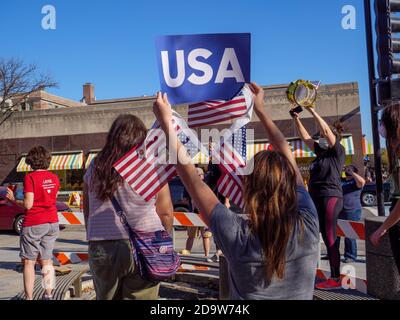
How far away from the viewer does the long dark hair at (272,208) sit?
204cm

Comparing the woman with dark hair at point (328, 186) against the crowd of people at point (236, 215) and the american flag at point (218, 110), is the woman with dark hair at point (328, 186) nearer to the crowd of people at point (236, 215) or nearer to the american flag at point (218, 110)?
the crowd of people at point (236, 215)

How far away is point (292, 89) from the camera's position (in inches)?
165

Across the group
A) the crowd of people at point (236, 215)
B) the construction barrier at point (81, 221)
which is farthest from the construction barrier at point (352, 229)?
the construction barrier at point (81, 221)

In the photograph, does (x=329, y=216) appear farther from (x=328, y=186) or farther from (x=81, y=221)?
(x=81, y=221)

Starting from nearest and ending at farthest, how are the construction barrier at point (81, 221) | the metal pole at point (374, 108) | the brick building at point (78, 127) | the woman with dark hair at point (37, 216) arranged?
the woman with dark hair at point (37, 216)
the metal pole at point (374, 108)
the construction barrier at point (81, 221)
the brick building at point (78, 127)

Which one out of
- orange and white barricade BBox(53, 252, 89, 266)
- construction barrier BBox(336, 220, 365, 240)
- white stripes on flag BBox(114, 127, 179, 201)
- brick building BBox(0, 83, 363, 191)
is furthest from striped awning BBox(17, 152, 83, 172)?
white stripes on flag BBox(114, 127, 179, 201)

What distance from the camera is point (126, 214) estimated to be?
3.07m

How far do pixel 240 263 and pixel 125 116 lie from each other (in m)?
1.52

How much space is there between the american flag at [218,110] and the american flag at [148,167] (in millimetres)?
402

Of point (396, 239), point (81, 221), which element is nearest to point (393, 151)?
point (396, 239)

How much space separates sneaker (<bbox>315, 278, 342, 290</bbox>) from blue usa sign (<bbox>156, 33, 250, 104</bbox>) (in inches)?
114

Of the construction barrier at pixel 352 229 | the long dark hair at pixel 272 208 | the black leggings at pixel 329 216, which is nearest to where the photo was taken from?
the long dark hair at pixel 272 208

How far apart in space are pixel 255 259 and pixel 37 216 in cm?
351

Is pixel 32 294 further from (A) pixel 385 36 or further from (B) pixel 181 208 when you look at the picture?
(B) pixel 181 208
